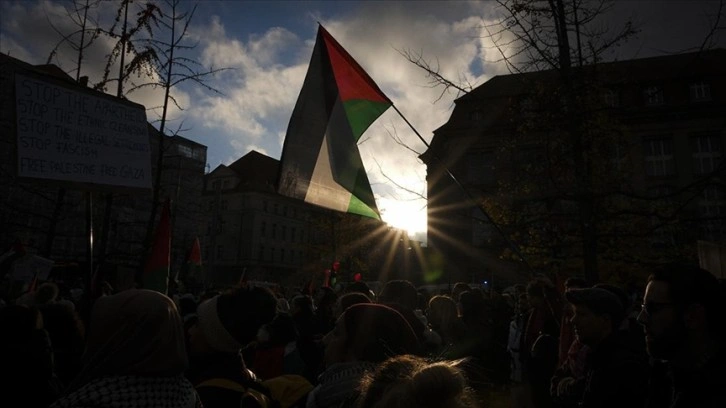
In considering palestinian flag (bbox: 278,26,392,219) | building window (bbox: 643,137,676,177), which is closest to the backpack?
palestinian flag (bbox: 278,26,392,219)

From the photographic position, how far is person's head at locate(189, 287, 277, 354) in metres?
2.62

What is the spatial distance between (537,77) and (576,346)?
7.24 m

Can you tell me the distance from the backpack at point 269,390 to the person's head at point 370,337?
408 mm

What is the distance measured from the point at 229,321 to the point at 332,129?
119 inches

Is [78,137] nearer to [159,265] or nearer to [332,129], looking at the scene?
[159,265]

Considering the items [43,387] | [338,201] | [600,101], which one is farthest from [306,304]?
[600,101]

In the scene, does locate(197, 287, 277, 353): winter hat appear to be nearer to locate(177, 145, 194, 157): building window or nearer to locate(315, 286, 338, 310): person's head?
locate(315, 286, 338, 310): person's head

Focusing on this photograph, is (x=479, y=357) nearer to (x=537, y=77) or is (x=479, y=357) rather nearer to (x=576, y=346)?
(x=576, y=346)

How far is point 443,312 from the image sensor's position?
5656 millimetres

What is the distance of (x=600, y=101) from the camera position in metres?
9.73

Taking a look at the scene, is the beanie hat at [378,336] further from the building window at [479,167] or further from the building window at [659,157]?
the building window at [659,157]

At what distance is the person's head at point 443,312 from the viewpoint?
5.53 m

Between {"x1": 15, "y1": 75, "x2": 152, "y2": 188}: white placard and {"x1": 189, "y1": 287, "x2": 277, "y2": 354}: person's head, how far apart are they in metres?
2.02

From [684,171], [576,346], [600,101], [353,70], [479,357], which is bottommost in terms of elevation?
[479,357]
